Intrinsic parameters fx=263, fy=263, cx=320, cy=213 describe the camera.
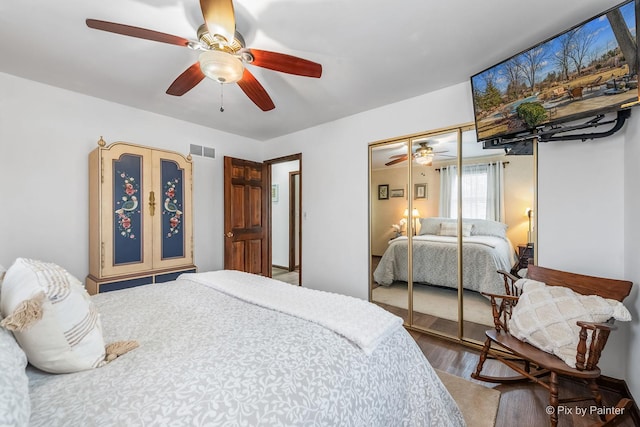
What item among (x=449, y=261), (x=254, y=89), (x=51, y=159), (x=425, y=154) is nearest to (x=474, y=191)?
(x=425, y=154)

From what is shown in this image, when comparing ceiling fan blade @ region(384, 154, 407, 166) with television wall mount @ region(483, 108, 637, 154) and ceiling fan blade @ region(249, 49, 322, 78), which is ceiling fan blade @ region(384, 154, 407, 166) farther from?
ceiling fan blade @ region(249, 49, 322, 78)

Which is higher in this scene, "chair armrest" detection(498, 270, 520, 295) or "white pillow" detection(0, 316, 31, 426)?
"white pillow" detection(0, 316, 31, 426)

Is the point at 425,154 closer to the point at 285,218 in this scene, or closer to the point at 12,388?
the point at 12,388

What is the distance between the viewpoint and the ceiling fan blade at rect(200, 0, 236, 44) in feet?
4.23

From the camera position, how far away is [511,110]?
1.97 metres

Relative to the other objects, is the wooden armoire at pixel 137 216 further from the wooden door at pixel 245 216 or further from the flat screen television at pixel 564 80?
the flat screen television at pixel 564 80

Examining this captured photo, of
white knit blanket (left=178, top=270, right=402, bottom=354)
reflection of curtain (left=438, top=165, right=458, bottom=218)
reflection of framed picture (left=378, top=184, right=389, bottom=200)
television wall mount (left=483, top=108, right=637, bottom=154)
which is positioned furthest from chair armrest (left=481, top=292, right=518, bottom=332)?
reflection of framed picture (left=378, top=184, right=389, bottom=200)

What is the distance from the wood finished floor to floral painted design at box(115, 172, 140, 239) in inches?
125

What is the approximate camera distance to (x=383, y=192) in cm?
315

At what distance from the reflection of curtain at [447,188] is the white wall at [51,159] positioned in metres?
3.46

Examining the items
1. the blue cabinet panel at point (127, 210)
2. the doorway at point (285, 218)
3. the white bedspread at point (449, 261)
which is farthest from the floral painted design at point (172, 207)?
the doorway at point (285, 218)

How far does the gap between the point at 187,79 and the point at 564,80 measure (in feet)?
8.29

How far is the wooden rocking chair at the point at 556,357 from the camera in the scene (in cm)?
146

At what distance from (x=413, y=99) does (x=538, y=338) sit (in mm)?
2407
